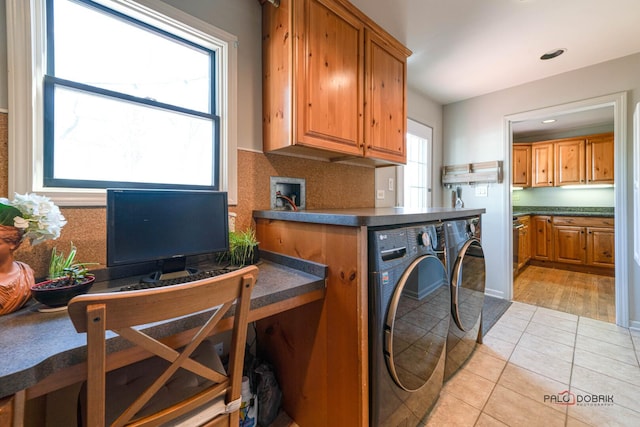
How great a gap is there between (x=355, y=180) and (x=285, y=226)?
109 cm

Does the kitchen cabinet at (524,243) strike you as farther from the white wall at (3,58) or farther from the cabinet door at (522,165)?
the white wall at (3,58)

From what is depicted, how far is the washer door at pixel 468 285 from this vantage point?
1520 mm

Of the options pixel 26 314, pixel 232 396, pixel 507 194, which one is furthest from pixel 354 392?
pixel 507 194

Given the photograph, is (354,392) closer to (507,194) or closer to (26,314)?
(26,314)

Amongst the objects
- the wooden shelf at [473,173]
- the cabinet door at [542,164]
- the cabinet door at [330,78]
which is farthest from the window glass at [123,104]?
the cabinet door at [542,164]

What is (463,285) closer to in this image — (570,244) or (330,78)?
(330,78)

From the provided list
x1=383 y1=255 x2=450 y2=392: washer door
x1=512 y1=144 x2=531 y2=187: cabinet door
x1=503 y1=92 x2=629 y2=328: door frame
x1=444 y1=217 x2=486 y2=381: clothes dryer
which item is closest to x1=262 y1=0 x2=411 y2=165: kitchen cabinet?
x1=444 y1=217 x2=486 y2=381: clothes dryer

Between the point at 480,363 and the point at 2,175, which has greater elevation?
the point at 2,175

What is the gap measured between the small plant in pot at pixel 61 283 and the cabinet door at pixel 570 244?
579 cm

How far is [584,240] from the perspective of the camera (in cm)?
404

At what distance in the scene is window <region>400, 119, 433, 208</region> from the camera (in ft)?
10.2

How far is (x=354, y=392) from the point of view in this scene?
41.9 inches

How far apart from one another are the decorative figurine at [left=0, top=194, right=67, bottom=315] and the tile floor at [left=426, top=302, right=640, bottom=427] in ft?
5.96

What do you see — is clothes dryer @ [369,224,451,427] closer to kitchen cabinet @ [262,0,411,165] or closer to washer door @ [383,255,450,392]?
washer door @ [383,255,450,392]
